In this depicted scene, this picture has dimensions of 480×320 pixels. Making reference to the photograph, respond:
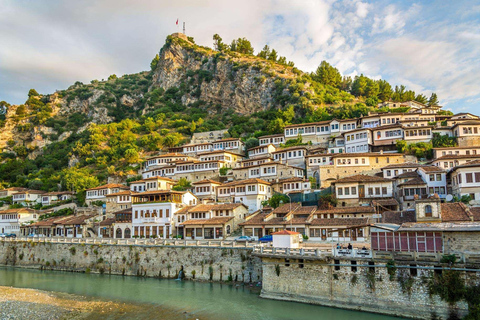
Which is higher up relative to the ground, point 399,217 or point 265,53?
point 265,53

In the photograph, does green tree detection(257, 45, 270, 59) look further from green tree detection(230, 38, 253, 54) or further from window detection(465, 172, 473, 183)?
window detection(465, 172, 473, 183)

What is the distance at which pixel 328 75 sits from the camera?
113688 millimetres

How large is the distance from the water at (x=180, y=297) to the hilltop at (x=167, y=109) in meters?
38.0

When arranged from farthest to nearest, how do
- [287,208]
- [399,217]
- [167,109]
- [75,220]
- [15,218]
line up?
[167,109]
[15,218]
[75,220]
[287,208]
[399,217]

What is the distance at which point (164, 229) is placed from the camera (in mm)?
46969

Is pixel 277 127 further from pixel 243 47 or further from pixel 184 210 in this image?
pixel 243 47

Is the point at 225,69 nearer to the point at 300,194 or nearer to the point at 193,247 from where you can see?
the point at 300,194

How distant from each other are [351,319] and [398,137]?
43949mm

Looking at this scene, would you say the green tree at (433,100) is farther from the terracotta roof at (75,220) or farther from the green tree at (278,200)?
the terracotta roof at (75,220)

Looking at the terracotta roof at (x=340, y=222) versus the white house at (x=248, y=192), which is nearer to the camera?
the terracotta roof at (x=340, y=222)

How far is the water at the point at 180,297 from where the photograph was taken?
22.8m

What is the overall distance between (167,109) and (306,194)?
84.2 metres

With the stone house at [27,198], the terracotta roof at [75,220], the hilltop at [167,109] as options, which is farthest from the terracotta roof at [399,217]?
the stone house at [27,198]

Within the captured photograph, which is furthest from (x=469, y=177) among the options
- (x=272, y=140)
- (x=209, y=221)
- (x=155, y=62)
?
(x=155, y=62)
